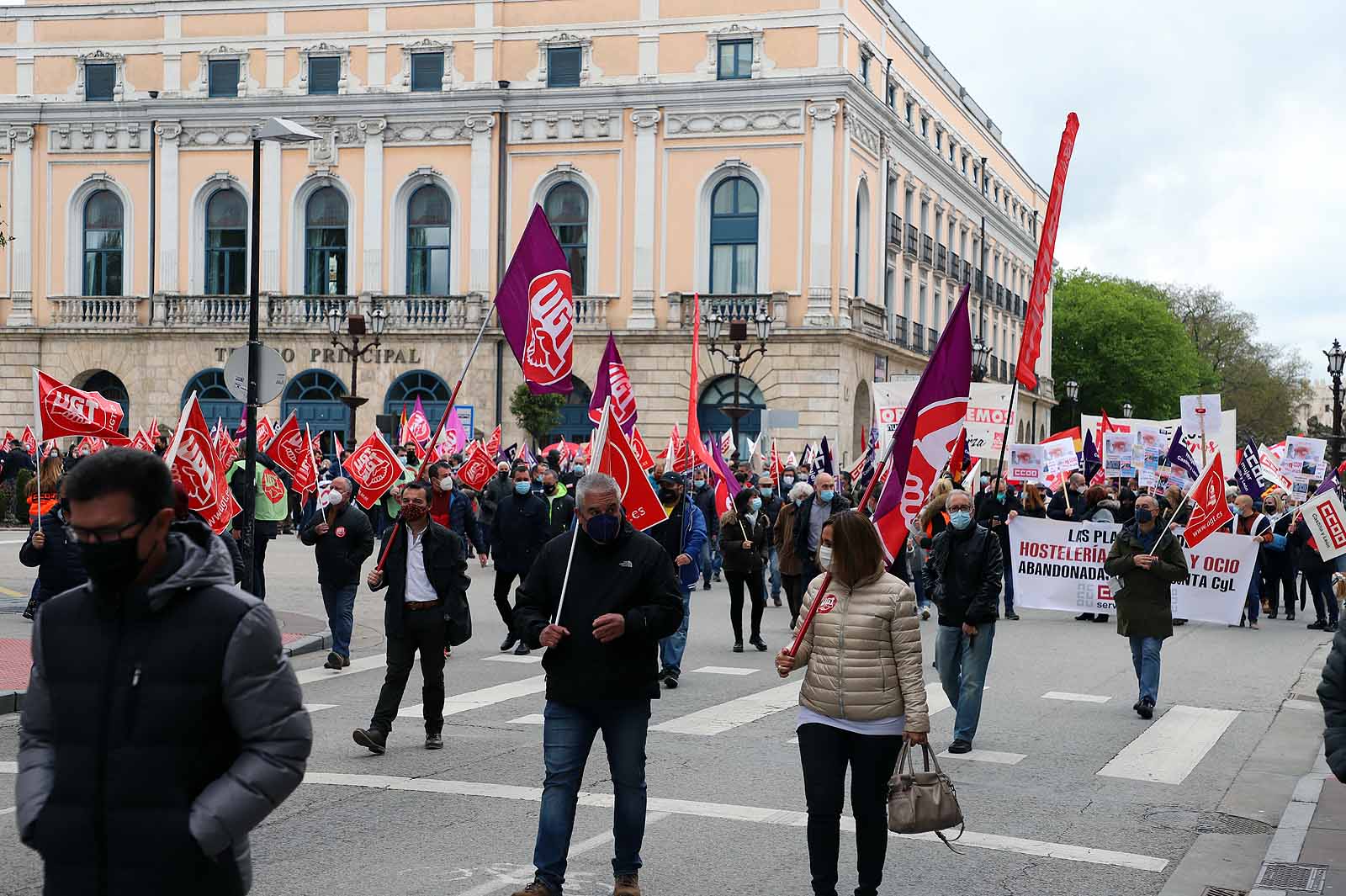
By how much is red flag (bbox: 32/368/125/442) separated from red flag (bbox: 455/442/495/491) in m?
9.43

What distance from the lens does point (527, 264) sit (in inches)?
579

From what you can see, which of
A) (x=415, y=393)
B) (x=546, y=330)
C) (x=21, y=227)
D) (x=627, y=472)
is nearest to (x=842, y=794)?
(x=627, y=472)

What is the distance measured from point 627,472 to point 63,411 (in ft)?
27.3

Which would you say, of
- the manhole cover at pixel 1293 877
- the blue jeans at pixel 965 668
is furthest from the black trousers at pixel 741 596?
the manhole cover at pixel 1293 877

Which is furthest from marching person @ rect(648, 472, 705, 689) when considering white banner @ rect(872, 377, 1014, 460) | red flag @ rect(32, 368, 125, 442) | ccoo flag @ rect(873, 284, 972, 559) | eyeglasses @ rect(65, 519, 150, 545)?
white banner @ rect(872, 377, 1014, 460)

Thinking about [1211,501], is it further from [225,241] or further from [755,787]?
[225,241]

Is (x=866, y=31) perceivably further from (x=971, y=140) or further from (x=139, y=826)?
(x=139, y=826)

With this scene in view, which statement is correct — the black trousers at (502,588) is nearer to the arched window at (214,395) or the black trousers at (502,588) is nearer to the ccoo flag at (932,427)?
the ccoo flag at (932,427)

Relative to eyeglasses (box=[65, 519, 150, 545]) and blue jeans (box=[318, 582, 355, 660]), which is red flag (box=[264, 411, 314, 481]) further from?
eyeglasses (box=[65, 519, 150, 545])

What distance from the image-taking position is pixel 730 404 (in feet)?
146

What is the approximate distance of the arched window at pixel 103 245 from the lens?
4881 centimetres

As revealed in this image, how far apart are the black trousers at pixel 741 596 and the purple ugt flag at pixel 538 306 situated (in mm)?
2717

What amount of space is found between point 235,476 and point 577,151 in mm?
27199

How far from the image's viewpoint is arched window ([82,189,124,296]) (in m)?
48.8
